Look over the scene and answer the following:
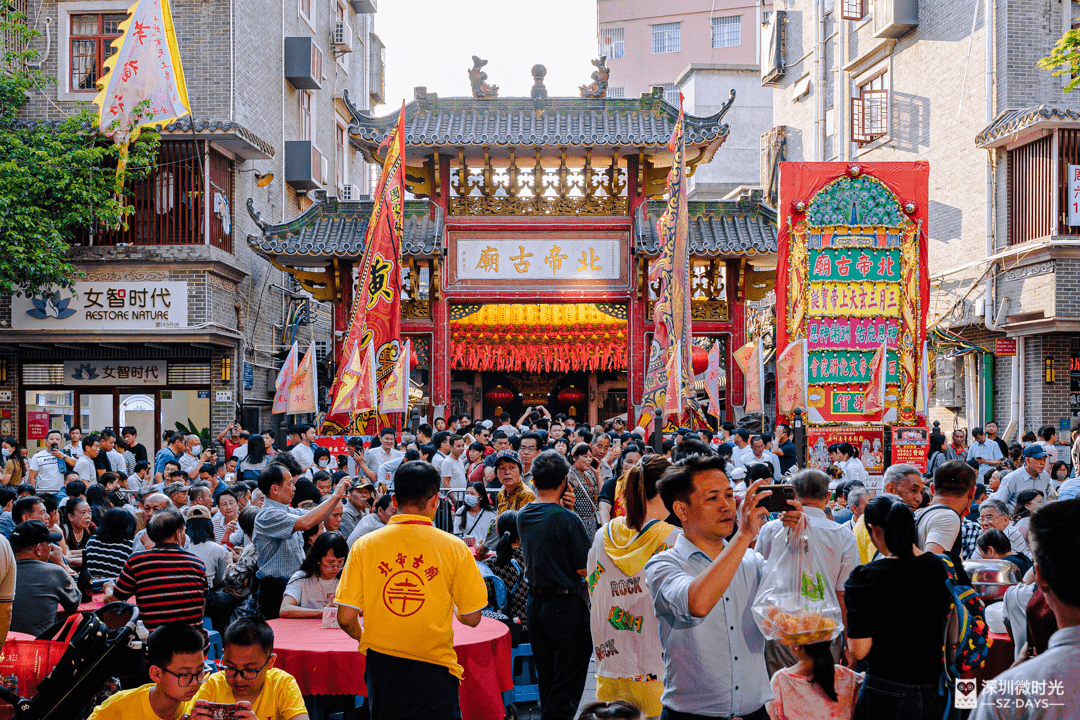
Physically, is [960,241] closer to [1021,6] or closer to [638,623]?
[1021,6]

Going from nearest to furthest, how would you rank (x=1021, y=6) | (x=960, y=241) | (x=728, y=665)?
1. (x=728, y=665)
2. (x=1021, y=6)
3. (x=960, y=241)

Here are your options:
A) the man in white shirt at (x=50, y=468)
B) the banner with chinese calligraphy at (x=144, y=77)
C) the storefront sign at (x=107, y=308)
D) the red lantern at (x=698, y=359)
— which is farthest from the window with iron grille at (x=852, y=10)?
the man in white shirt at (x=50, y=468)

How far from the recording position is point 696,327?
780 inches

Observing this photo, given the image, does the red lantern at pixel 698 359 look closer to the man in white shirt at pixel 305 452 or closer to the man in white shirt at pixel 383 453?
the man in white shirt at pixel 383 453

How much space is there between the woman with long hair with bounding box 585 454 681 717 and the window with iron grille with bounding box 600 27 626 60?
43658 millimetres

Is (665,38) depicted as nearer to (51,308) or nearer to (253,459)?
(51,308)

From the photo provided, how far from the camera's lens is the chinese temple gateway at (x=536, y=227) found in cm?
1931

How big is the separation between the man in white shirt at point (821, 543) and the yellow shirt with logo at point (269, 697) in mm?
2250

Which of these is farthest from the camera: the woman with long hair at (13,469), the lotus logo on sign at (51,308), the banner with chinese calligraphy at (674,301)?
the lotus logo on sign at (51,308)

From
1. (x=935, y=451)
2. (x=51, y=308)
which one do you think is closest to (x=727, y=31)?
(x=935, y=451)

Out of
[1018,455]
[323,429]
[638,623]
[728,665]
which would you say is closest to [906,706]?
[728,665]

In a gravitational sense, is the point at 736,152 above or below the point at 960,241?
above

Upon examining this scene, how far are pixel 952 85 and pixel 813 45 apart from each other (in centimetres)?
636

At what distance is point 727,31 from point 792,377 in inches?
1305
